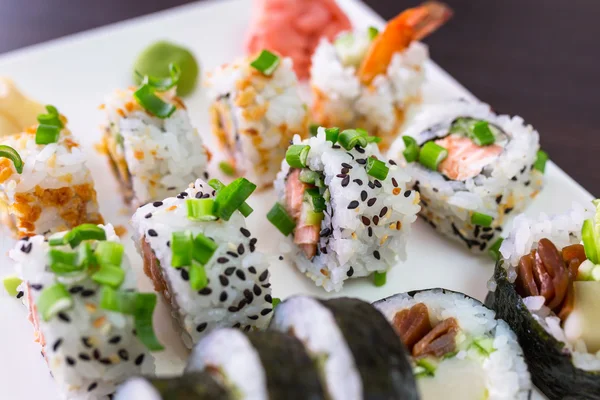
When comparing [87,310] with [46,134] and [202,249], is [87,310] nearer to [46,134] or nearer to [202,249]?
[202,249]

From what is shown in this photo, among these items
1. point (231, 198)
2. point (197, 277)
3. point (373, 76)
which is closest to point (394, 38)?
point (373, 76)

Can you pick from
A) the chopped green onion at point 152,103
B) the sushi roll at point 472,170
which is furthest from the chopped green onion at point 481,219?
the chopped green onion at point 152,103

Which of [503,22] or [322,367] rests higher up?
[503,22]

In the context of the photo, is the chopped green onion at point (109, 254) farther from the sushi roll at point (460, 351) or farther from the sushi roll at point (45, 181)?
the sushi roll at point (460, 351)

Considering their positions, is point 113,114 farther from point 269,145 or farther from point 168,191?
point 269,145

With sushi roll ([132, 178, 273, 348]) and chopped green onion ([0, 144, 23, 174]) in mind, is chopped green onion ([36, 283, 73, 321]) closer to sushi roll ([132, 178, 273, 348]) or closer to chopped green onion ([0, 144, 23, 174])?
sushi roll ([132, 178, 273, 348])

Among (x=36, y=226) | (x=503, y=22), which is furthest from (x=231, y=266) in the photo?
(x=503, y=22)

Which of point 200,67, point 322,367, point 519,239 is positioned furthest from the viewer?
point 200,67
